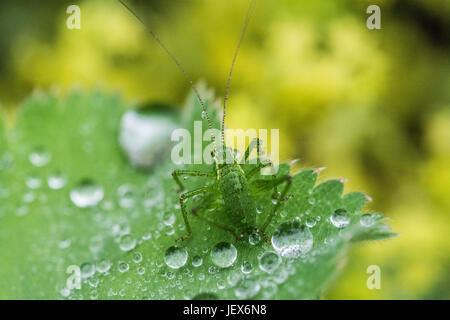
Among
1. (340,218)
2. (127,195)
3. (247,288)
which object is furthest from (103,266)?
(340,218)

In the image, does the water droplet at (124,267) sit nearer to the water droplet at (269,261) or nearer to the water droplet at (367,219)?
the water droplet at (269,261)

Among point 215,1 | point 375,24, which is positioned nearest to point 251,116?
point 215,1

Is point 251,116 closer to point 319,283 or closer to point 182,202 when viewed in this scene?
point 182,202

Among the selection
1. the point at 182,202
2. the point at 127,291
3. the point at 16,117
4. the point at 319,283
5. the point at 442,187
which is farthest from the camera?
the point at 442,187

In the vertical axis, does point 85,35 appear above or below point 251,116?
above

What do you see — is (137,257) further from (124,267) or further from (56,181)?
(56,181)

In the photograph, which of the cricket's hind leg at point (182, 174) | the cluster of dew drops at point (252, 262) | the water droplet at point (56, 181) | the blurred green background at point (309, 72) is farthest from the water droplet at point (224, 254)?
the blurred green background at point (309, 72)
